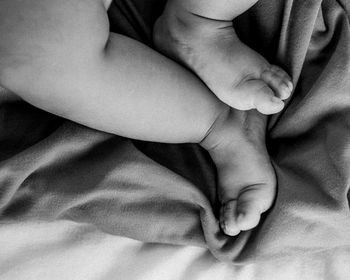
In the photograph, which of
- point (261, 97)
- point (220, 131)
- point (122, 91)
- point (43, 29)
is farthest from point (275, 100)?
point (43, 29)

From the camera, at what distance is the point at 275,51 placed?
3.10 feet

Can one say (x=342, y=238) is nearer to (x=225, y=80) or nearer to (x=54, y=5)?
(x=225, y=80)

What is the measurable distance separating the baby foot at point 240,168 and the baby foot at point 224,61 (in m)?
0.06

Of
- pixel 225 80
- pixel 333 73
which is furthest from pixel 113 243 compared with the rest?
pixel 333 73

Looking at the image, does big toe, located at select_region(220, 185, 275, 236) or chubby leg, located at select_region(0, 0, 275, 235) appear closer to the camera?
chubby leg, located at select_region(0, 0, 275, 235)

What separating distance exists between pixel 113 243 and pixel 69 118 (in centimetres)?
24

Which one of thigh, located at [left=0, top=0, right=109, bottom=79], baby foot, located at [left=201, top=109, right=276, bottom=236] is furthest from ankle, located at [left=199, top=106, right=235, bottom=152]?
thigh, located at [left=0, top=0, right=109, bottom=79]

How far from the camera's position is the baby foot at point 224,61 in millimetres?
858

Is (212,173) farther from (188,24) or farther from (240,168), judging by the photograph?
(188,24)

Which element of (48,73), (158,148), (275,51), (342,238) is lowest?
(342,238)

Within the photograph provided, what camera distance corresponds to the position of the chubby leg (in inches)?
31.0

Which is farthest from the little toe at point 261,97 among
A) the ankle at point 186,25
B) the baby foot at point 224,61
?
the ankle at point 186,25

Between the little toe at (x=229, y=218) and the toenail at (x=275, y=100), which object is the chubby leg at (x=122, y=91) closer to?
the little toe at (x=229, y=218)

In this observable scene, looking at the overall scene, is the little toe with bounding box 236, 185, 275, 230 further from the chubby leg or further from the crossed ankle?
the crossed ankle
